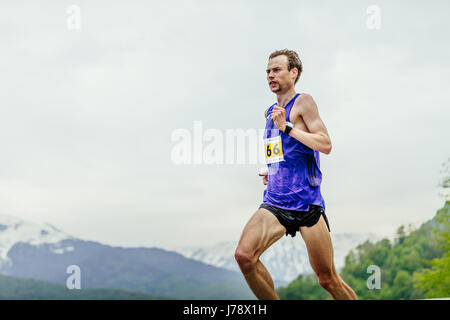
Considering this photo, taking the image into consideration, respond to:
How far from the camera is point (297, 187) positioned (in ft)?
17.2

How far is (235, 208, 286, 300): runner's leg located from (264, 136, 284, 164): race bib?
626 millimetres

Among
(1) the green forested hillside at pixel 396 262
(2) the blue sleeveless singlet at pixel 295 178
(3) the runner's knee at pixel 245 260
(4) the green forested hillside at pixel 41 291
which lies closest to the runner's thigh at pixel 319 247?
(2) the blue sleeveless singlet at pixel 295 178

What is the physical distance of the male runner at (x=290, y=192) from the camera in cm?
501

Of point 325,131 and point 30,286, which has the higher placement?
point 325,131

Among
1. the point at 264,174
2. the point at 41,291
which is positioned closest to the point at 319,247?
the point at 264,174

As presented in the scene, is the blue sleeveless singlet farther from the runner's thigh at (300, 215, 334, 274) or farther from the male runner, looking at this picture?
the runner's thigh at (300, 215, 334, 274)

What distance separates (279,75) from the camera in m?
5.49

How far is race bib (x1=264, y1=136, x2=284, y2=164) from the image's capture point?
531cm

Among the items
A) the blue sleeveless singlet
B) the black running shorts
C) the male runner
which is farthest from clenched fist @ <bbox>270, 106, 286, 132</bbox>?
the black running shorts

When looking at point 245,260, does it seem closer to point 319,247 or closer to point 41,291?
point 319,247

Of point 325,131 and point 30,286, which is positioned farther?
point 30,286
